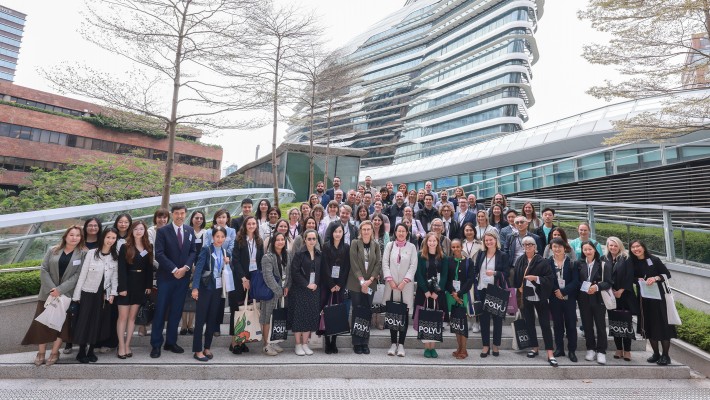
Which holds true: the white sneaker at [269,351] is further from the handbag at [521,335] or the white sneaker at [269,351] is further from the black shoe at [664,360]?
the black shoe at [664,360]

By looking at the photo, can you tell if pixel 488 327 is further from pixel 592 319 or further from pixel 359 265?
pixel 359 265

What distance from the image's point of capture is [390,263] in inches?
201

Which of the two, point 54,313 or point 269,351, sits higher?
point 54,313

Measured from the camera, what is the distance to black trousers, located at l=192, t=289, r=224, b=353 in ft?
14.8

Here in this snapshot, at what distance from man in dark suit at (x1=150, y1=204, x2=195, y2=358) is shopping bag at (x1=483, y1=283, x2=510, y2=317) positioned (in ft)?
14.4

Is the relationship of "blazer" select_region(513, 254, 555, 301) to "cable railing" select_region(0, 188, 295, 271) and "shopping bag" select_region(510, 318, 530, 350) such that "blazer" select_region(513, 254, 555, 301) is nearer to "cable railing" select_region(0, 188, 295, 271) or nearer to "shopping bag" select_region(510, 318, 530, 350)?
"shopping bag" select_region(510, 318, 530, 350)

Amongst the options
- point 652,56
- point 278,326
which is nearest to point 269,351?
point 278,326

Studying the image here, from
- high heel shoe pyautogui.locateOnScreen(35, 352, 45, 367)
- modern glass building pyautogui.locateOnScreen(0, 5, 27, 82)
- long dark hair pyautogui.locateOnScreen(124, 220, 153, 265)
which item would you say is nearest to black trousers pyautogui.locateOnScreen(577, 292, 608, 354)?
long dark hair pyautogui.locateOnScreen(124, 220, 153, 265)

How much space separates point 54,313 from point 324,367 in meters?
3.50

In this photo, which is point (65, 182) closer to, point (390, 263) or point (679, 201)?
point (390, 263)

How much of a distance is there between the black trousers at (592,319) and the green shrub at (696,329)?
147 cm

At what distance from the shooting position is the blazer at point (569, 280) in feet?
16.1

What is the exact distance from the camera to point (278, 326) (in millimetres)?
4703

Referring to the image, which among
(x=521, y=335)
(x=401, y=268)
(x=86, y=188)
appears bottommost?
(x=521, y=335)
